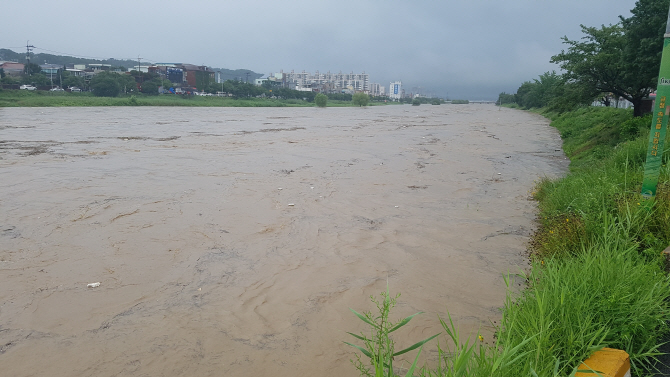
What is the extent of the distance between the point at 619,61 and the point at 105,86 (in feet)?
189

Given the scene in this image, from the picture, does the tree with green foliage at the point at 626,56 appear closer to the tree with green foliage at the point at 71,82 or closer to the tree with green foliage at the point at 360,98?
the tree with green foliage at the point at 71,82

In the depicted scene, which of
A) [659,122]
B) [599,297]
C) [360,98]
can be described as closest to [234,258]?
[599,297]

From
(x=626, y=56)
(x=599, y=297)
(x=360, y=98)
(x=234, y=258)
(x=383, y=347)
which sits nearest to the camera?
(x=383, y=347)

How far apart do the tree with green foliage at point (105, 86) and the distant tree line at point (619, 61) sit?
5432 centimetres

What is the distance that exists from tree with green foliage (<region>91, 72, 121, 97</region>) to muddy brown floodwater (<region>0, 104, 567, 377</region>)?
1982 inches

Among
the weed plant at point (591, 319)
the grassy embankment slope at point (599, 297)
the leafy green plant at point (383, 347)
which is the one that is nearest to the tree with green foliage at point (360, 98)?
the grassy embankment slope at point (599, 297)

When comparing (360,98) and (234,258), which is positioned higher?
(360,98)

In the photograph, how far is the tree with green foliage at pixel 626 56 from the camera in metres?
14.1

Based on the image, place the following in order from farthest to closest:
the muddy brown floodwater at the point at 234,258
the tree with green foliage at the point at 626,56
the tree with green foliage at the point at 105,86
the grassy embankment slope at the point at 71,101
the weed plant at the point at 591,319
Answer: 1. the tree with green foliage at the point at 105,86
2. the grassy embankment slope at the point at 71,101
3. the tree with green foliage at the point at 626,56
4. the muddy brown floodwater at the point at 234,258
5. the weed plant at the point at 591,319

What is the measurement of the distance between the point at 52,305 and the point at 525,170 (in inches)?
501

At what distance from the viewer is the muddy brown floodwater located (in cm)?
443

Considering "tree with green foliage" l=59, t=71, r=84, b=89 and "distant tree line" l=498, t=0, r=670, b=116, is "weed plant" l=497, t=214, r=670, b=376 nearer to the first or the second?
"distant tree line" l=498, t=0, r=670, b=116

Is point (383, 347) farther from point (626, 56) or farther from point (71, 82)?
point (71, 82)

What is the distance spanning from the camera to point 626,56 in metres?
15.3
